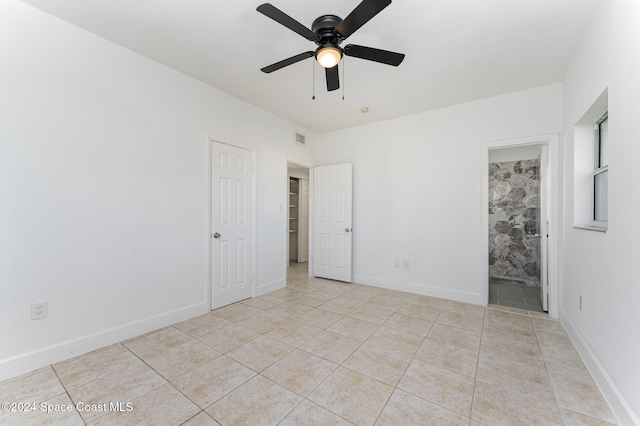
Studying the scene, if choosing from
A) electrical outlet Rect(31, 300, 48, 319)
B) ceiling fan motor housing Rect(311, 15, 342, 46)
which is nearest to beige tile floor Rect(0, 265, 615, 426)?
electrical outlet Rect(31, 300, 48, 319)

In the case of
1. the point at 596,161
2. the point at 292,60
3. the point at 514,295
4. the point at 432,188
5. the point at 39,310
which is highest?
the point at 292,60

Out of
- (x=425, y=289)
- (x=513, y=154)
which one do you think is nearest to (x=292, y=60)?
(x=425, y=289)

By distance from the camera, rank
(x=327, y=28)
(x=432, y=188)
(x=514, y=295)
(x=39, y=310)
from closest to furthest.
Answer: (x=327, y=28) < (x=39, y=310) < (x=432, y=188) < (x=514, y=295)

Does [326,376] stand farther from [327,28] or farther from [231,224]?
[327,28]

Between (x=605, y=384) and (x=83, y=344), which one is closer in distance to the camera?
(x=605, y=384)

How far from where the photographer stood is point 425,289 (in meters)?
3.95

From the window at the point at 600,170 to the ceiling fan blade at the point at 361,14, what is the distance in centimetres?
221

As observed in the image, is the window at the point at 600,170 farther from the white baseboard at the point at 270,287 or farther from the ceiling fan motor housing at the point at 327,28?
the white baseboard at the point at 270,287

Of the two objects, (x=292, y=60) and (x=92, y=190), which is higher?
(x=292, y=60)

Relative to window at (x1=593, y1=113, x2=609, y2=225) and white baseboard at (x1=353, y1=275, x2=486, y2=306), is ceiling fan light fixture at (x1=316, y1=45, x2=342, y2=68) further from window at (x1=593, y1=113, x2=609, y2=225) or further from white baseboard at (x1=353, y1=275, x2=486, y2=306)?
white baseboard at (x1=353, y1=275, x2=486, y2=306)

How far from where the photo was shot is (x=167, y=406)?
169cm

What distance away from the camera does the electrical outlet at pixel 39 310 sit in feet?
6.75

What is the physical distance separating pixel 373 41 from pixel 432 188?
2.26m

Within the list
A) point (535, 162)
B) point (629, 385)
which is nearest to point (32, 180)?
point (629, 385)
